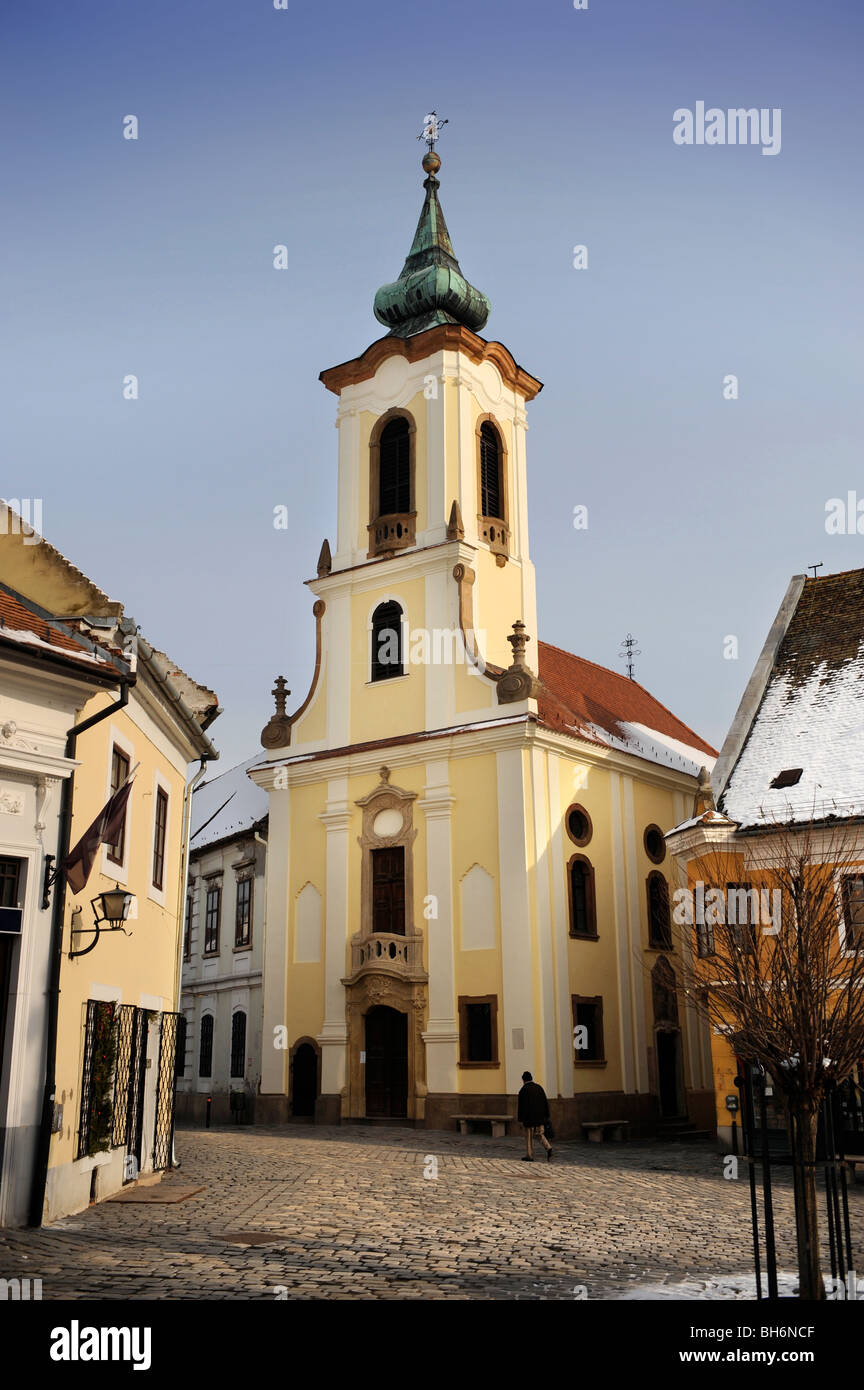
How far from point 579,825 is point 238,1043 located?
12.9 m

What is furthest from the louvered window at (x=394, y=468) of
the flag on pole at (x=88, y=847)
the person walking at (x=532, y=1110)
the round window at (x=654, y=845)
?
the flag on pole at (x=88, y=847)

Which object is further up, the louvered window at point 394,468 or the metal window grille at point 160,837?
the louvered window at point 394,468

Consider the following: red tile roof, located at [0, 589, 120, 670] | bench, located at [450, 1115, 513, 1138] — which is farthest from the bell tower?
red tile roof, located at [0, 589, 120, 670]

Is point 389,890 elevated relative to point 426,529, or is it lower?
lower

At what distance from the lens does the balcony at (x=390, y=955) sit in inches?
1183

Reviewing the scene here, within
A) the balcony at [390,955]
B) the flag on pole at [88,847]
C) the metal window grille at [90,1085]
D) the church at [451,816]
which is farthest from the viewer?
the balcony at [390,955]

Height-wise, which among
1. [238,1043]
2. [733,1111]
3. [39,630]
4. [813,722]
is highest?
[813,722]

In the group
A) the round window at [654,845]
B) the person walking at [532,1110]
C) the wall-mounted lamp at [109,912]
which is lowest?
the person walking at [532,1110]

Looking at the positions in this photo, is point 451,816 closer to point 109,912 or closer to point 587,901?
point 587,901

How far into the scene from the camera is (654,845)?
113ft

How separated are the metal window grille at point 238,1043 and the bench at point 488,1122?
33.7 feet

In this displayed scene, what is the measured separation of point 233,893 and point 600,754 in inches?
516

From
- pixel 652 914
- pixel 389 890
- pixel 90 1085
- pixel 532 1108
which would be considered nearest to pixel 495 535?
pixel 389 890

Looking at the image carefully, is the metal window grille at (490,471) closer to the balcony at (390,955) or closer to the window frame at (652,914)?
the window frame at (652,914)
